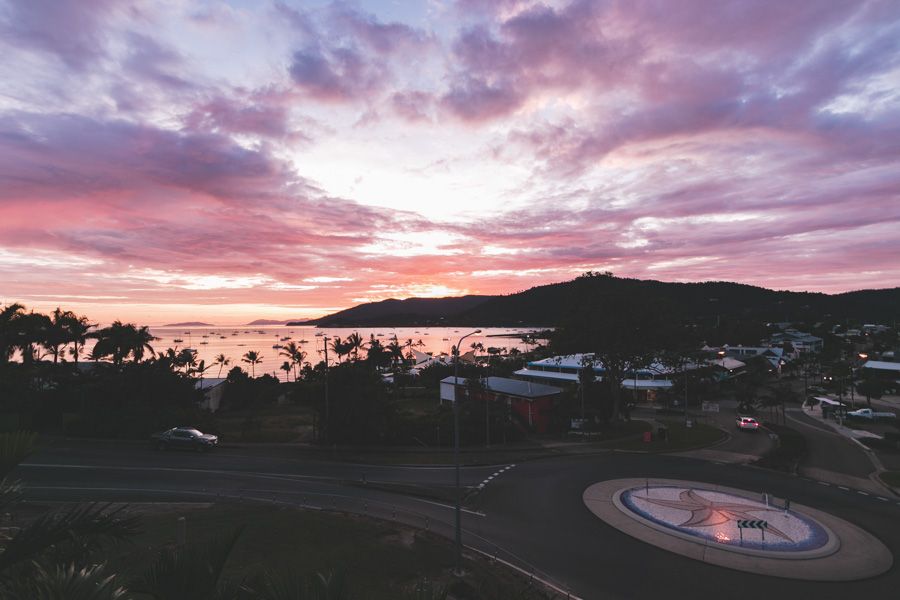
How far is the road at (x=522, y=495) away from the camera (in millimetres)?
19703

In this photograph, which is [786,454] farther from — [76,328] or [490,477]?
[76,328]

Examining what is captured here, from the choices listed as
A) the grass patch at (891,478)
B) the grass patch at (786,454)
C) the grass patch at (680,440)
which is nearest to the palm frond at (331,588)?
the grass patch at (786,454)

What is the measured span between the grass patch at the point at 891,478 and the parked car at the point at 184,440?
51.9 m

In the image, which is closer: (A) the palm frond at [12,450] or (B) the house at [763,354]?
(A) the palm frond at [12,450]

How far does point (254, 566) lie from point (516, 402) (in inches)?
1502

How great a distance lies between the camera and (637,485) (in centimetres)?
3228

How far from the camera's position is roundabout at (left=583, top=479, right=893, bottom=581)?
2117cm

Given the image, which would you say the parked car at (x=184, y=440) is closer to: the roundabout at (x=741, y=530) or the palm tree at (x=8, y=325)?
the palm tree at (x=8, y=325)

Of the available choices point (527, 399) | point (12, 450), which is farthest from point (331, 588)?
point (527, 399)

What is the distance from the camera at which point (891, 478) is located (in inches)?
1319

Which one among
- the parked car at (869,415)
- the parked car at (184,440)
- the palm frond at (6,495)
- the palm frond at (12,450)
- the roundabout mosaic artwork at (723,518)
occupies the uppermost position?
the palm frond at (12,450)

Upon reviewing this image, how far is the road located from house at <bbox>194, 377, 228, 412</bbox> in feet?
64.5

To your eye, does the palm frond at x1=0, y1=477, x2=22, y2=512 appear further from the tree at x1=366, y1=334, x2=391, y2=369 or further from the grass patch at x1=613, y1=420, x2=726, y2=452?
the tree at x1=366, y1=334, x2=391, y2=369

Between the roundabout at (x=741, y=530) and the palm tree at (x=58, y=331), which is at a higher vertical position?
the palm tree at (x=58, y=331)
